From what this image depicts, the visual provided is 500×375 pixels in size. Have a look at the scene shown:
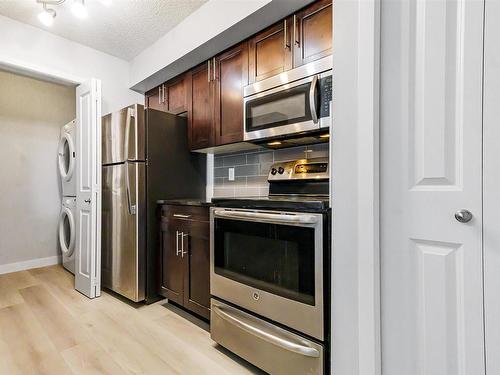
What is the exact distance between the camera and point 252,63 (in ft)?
6.89

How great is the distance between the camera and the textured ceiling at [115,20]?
2.21 metres

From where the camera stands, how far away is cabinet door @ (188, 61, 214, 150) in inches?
95.7

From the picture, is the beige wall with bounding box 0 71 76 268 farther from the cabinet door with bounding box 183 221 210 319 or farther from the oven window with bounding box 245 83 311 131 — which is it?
the oven window with bounding box 245 83 311 131

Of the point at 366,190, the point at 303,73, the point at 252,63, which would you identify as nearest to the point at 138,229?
the point at 252,63

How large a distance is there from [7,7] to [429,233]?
11.0 feet

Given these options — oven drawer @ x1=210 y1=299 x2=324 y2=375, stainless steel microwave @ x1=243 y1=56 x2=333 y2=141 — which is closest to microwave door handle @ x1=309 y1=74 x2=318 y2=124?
stainless steel microwave @ x1=243 y1=56 x2=333 y2=141

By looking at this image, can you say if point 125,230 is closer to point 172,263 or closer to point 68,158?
point 172,263

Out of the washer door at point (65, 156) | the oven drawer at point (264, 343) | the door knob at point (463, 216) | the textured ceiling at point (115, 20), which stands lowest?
the oven drawer at point (264, 343)

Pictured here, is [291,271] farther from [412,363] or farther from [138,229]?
[138,229]

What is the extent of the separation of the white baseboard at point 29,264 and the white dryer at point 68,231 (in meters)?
0.37

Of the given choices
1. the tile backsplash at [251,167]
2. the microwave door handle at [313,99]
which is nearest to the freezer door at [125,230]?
the tile backsplash at [251,167]

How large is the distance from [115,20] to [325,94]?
2.05m

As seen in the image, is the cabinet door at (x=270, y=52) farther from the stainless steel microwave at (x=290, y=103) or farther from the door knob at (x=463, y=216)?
the door knob at (x=463, y=216)

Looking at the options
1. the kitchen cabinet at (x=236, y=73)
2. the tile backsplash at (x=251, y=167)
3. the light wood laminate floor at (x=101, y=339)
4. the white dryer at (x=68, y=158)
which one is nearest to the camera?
the light wood laminate floor at (x=101, y=339)
